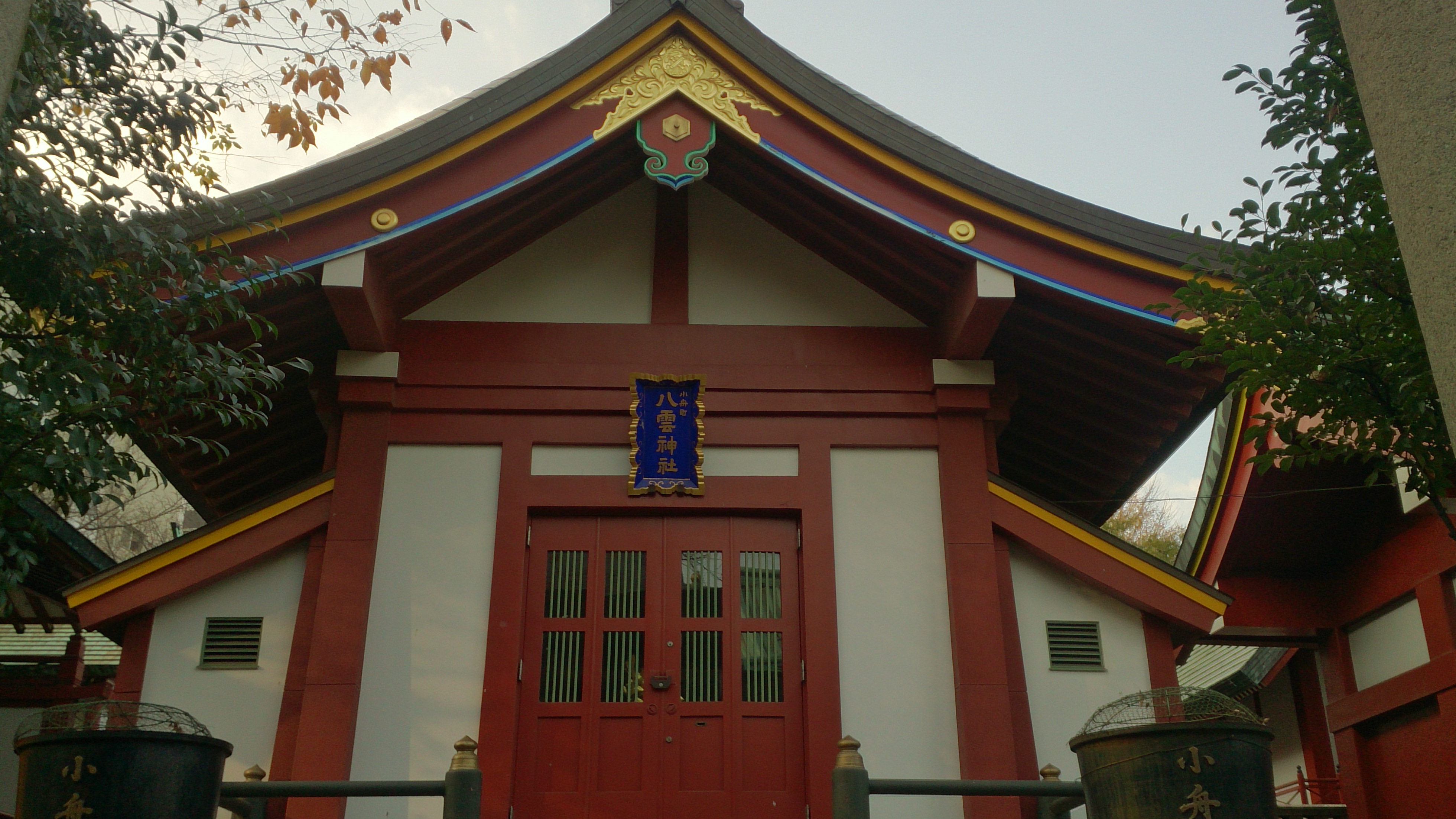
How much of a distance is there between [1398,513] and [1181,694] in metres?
4.83

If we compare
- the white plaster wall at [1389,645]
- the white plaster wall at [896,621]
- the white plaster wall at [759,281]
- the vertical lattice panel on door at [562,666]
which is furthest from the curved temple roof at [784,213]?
the white plaster wall at [1389,645]

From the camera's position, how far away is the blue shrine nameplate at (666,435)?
764 cm

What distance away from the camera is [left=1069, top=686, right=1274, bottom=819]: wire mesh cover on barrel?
4.36m

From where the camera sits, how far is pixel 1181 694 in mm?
5027

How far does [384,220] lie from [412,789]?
3.40 meters

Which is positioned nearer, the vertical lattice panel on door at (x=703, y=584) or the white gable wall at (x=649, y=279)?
the vertical lattice panel on door at (x=703, y=584)

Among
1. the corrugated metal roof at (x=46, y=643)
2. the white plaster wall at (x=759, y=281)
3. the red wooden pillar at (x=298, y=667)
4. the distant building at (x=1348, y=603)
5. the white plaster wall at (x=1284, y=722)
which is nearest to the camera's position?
the red wooden pillar at (x=298, y=667)

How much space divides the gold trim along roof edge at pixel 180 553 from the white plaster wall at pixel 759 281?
2758 millimetres

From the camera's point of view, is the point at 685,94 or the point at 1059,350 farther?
the point at 1059,350

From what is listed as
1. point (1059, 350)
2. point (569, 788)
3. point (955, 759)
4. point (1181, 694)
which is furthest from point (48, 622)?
point (1181, 694)

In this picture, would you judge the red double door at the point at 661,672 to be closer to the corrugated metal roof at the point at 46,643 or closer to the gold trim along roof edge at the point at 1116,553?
the gold trim along roof edge at the point at 1116,553

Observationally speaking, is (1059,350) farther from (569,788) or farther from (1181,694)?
(569,788)

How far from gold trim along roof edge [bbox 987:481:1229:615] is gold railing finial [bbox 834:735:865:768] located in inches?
106

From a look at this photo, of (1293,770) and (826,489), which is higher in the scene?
(826,489)
